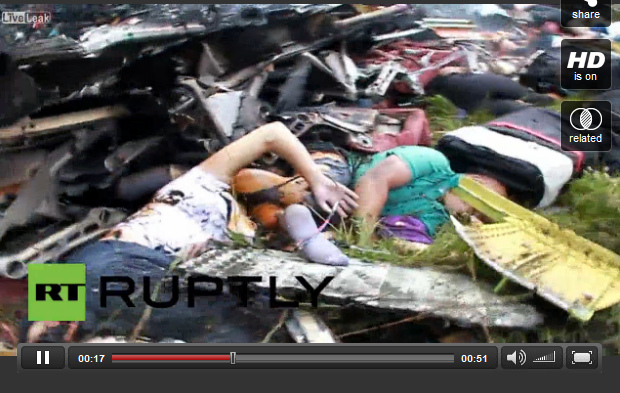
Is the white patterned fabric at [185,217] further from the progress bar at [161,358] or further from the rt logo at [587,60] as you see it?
the rt logo at [587,60]

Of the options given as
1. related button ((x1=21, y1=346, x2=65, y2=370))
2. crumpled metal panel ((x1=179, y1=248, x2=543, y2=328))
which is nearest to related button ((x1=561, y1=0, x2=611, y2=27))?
crumpled metal panel ((x1=179, y1=248, x2=543, y2=328))

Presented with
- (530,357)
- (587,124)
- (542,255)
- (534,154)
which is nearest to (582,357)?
(530,357)

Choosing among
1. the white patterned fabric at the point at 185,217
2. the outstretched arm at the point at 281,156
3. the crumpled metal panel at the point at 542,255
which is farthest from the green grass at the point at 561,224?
the white patterned fabric at the point at 185,217

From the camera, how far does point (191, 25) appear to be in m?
3.90

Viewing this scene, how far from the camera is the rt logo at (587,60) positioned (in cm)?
404

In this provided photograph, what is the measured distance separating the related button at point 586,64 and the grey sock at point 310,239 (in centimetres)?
118

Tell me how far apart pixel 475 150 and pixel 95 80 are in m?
1.55

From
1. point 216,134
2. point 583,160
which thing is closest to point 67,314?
point 216,134

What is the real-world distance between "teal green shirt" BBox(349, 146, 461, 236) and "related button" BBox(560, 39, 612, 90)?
0.63m

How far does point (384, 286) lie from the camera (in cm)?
391

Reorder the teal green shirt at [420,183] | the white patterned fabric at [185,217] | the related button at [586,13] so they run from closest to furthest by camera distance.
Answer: the white patterned fabric at [185,217] < the teal green shirt at [420,183] < the related button at [586,13]

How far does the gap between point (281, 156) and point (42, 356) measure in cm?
124

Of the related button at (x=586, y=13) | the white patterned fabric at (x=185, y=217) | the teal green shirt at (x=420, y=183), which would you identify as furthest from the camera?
the related button at (x=586, y=13)

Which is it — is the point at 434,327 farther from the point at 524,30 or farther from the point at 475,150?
the point at 524,30
